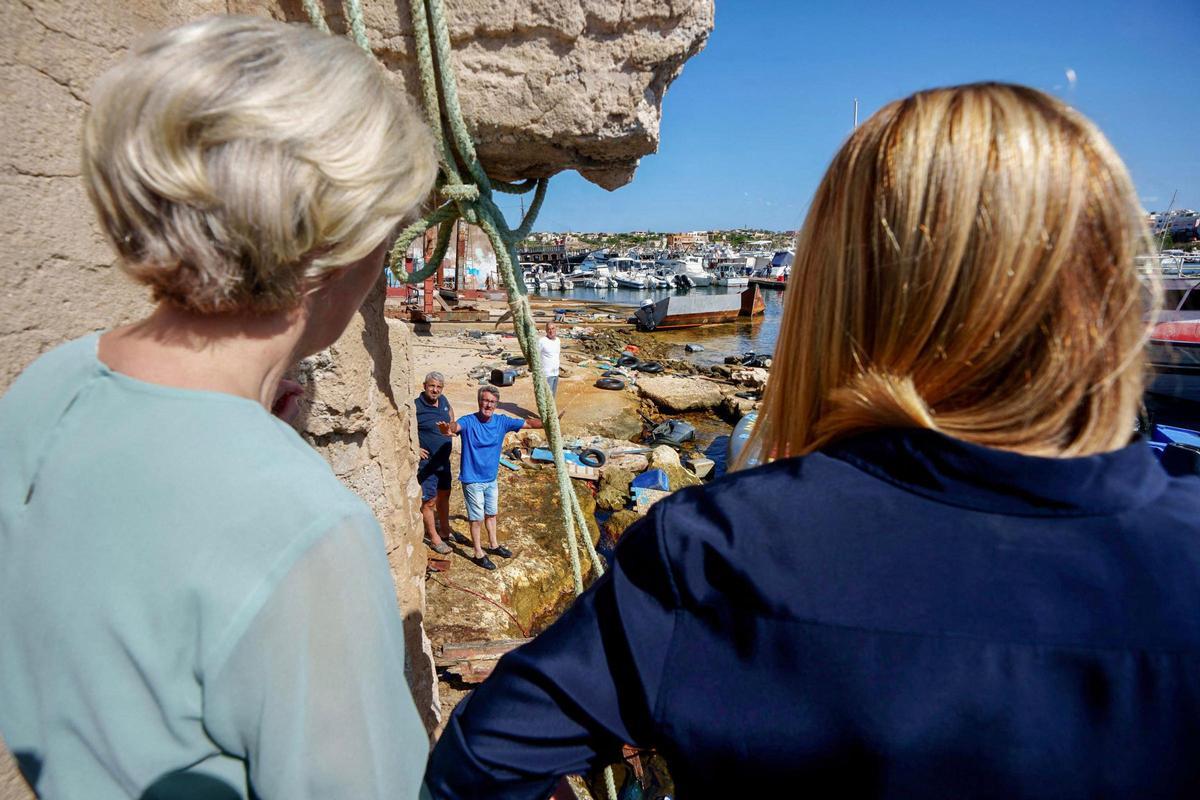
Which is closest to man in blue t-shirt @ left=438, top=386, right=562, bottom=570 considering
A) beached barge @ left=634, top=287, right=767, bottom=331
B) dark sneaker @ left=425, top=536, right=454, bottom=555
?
dark sneaker @ left=425, top=536, right=454, bottom=555

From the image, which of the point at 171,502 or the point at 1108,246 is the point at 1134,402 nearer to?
the point at 1108,246

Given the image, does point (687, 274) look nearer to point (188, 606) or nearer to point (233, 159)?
point (233, 159)

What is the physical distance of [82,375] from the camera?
74 centimetres

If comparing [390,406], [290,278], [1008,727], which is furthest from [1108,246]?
[390,406]

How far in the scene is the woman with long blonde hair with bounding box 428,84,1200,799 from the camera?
0.61 m

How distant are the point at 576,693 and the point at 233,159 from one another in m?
0.70

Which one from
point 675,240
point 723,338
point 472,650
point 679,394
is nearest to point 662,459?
point 679,394

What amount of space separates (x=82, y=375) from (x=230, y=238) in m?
0.25

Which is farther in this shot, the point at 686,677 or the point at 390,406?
the point at 390,406

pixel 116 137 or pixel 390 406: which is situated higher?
pixel 116 137

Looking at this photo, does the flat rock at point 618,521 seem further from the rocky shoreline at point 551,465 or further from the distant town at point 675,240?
the distant town at point 675,240

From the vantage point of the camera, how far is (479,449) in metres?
5.20

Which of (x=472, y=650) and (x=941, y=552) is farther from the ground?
(x=941, y=552)

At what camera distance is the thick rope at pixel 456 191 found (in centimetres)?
136
